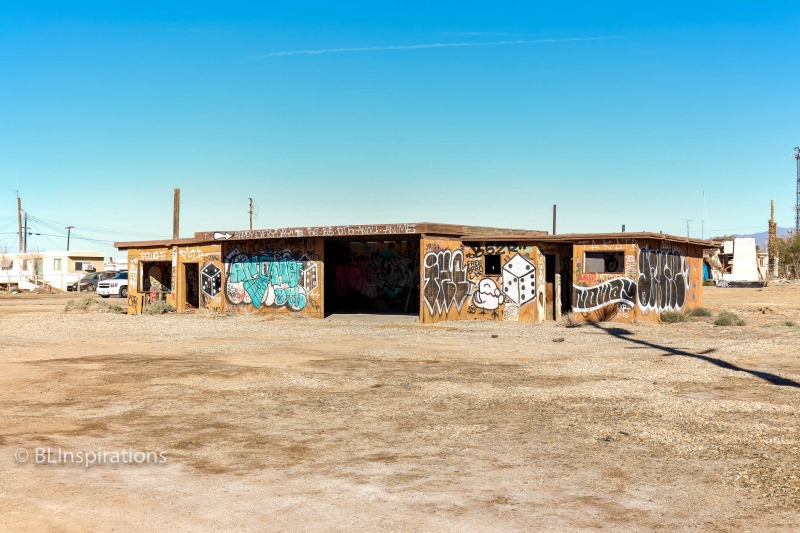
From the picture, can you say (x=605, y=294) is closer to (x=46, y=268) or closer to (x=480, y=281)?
(x=480, y=281)

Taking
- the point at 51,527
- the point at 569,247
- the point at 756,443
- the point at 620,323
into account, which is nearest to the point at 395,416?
the point at 756,443

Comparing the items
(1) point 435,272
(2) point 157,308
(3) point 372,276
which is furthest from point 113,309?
(1) point 435,272

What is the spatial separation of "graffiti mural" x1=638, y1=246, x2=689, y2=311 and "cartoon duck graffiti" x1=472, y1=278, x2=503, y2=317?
447 cm

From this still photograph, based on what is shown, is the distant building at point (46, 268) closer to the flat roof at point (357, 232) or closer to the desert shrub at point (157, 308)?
the desert shrub at point (157, 308)

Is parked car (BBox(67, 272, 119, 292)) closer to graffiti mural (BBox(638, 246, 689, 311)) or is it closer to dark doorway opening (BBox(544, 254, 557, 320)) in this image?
dark doorway opening (BBox(544, 254, 557, 320))

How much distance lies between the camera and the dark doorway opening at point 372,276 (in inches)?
1166

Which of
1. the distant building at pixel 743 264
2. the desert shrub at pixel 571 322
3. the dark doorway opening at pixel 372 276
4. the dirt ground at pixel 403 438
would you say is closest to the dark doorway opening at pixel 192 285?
the dark doorway opening at pixel 372 276

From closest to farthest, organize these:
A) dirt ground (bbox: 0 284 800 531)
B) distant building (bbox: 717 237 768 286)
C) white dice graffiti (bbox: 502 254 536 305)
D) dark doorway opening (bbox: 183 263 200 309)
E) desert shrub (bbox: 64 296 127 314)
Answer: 1. dirt ground (bbox: 0 284 800 531)
2. white dice graffiti (bbox: 502 254 536 305)
3. desert shrub (bbox: 64 296 127 314)
4. dark doorway opening (bbox: 183 263 200 309)
5. distant building (bbox: 717 237 768 286)

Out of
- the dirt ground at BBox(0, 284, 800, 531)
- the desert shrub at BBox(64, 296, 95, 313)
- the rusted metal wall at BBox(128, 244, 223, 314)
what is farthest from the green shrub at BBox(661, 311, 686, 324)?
the desert shrub at BBox(64, 296, 95, 313)

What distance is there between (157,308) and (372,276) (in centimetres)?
872

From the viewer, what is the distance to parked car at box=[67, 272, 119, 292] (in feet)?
169

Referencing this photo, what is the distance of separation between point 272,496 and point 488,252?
1877 cm

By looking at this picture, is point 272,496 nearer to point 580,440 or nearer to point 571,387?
point 580,440

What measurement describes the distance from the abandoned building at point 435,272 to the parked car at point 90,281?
74.5ft
